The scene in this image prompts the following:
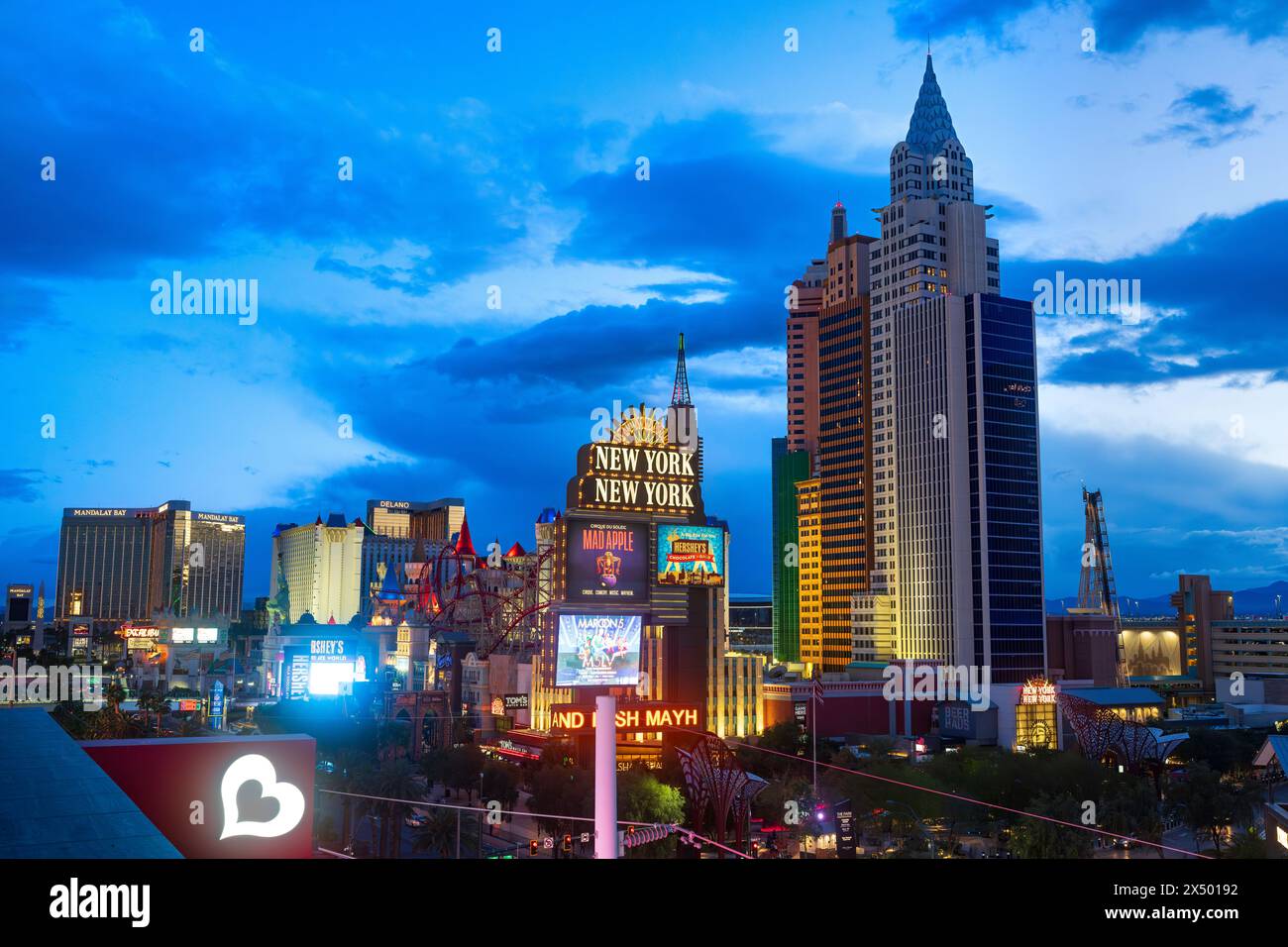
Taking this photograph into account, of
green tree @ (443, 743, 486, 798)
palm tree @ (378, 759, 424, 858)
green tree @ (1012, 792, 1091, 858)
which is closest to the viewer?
green tree @ (1012, 792, 1091, 858)

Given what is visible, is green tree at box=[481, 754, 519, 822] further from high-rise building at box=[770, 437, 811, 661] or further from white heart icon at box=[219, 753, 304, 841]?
high-rise building at box=[770, 437, 811, 661]

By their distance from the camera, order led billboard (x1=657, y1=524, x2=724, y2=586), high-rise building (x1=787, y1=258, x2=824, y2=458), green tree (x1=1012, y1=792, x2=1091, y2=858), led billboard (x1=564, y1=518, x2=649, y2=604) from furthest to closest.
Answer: high-rise building (x1=787, y1=258, x2=824, y2=458)
led billboard (x1=657, y1=524, x2=724, y2=586)
led billboard (x1=564, y1=518, x2=649, y2=604)
green tree (x1=1012, y1=792, x2=1091, y2=858)

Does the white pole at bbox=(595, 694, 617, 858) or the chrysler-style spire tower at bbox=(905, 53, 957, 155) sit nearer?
the white pole at bbox=(595, 694, 617, 858)

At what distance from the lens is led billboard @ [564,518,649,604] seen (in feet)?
265

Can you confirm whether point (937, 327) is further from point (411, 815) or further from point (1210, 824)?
point (411, 815)

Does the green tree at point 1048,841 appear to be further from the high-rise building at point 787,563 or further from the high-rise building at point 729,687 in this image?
the high-rise building at point 787,563

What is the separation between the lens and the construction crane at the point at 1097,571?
145250mm

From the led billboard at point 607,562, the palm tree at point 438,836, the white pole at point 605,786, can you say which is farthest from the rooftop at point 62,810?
the led billboard at point 607,562

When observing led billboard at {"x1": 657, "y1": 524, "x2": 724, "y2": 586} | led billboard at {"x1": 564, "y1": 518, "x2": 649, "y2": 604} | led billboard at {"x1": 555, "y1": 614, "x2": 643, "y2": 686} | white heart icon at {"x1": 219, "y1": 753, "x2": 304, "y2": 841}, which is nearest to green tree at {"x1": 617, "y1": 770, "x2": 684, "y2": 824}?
led billboard at {"x1": 555, "y1": 614, "x2": 643, "y2": 686}

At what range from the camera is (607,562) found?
268 feet

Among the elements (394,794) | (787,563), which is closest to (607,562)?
(394,794)

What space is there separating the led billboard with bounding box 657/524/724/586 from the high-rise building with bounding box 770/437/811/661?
95002mm
